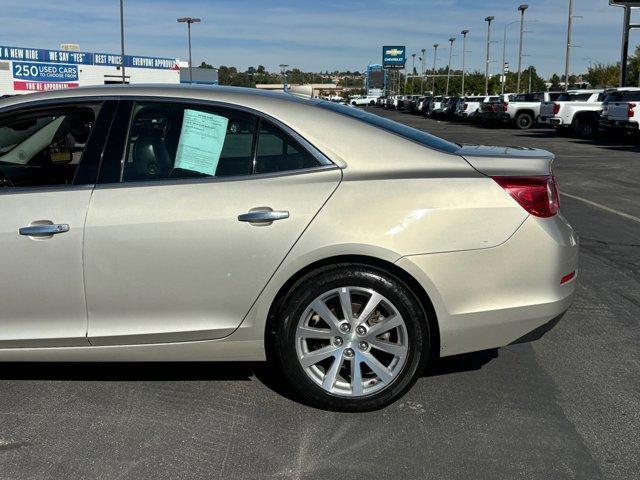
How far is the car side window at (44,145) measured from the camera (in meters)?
3.80

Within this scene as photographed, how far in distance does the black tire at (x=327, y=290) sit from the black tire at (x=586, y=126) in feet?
82.1

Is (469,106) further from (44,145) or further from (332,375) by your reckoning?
(332,375)

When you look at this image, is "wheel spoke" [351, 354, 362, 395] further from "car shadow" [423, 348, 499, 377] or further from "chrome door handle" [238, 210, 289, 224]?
"chrome door handle" [238, 210, 289, 224]

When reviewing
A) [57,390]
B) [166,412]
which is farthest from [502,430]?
[57,390]

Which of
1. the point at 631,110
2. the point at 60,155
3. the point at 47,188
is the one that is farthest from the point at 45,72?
the point at 47,188

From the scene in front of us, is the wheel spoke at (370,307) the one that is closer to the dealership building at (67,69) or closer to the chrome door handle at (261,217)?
the chrome door handle at (261,217)

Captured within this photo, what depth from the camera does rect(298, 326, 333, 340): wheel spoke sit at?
352cm

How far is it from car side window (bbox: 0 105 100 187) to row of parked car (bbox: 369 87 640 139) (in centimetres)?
2023

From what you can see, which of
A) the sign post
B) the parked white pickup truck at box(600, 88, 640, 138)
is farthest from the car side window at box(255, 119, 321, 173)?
the sign post

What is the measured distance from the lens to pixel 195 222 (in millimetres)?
3428

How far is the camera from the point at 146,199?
3486 millimetres

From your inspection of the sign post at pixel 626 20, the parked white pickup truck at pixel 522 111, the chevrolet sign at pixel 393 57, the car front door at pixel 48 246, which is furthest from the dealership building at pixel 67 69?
the car front door at pixel 48 246

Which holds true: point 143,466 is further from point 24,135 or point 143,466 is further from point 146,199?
point 24,135

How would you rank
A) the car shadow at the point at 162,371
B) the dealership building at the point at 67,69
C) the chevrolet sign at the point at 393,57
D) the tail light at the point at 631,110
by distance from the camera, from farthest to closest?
the chevrolet sign at the point at 393,57 → the dealership building at the point at 67,69 → the tail light at the point at 631,110 → the car shadow at the point at 162,371
